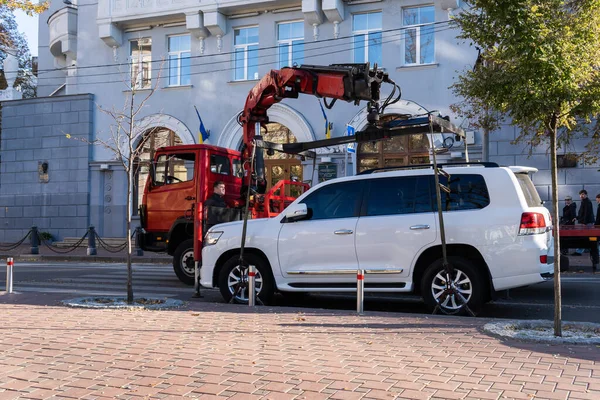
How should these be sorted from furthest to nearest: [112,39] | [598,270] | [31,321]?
1. [112,39]
2. [598,270]
3. [31,321]

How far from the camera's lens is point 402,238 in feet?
29.2

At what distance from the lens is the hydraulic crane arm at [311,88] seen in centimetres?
1189

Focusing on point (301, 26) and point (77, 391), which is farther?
point (301, 26)

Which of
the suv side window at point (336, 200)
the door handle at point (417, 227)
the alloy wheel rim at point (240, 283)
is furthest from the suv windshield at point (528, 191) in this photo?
the alloy wheel rim at point (240, 283)

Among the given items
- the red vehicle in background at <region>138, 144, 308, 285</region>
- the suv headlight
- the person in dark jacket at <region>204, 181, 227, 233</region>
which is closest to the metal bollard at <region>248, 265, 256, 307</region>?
the suv headlight

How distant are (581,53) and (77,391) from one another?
5691 mm

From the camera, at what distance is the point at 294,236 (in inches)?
377

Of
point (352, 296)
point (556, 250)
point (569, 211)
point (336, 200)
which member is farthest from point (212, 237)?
point (569, 211)

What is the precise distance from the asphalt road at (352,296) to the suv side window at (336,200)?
4.79 feet

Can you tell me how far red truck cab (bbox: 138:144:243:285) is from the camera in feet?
43.7

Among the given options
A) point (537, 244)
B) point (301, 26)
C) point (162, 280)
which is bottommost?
point (162, 280)

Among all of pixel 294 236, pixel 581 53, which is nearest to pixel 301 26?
pixel 294 236

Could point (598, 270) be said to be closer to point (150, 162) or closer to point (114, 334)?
point (150, 162)

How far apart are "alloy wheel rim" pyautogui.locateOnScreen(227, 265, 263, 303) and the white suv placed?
0.7 inches
